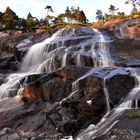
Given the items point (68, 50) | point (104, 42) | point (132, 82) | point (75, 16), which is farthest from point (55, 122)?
point (75, 16)

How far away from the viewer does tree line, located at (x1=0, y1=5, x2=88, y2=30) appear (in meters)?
68.6

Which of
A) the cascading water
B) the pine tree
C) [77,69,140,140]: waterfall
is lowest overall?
[77,69,140,140]: waterfall

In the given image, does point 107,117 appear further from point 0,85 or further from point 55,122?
point 0,85

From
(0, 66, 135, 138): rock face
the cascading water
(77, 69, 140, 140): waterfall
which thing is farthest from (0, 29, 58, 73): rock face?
(77, 69, 140, 140): waterfall

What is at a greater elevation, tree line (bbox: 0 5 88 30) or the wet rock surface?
tree line (bbox: 0 5 88 30)

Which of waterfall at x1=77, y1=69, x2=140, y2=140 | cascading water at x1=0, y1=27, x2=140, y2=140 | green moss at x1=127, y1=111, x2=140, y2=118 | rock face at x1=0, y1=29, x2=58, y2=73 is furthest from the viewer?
rock face at x1=0, y1=29, x2=58, y2=73

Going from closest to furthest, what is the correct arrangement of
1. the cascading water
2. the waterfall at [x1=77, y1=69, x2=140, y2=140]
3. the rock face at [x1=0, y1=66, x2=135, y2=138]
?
the waterfall at [x1=77, y1=69, x2=140, y2=140] < the cascading water < the rock face at [x1=0, y1=66, x2=135, y2=138]

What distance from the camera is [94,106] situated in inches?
819

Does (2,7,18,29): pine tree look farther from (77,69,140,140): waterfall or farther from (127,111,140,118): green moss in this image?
(127,111,140,118): green moss

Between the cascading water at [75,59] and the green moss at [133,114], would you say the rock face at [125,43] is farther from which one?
the green moss at [133,114]

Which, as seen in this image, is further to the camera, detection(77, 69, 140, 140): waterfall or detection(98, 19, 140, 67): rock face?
detection(98, 19, 140, 67): rock face

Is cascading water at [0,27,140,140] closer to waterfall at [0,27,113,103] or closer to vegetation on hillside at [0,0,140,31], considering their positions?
waterfall at [0,27,113,103]

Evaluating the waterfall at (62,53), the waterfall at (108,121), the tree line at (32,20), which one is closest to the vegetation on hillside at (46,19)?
the tree line at (32,20)

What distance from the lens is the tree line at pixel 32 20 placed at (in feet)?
225
